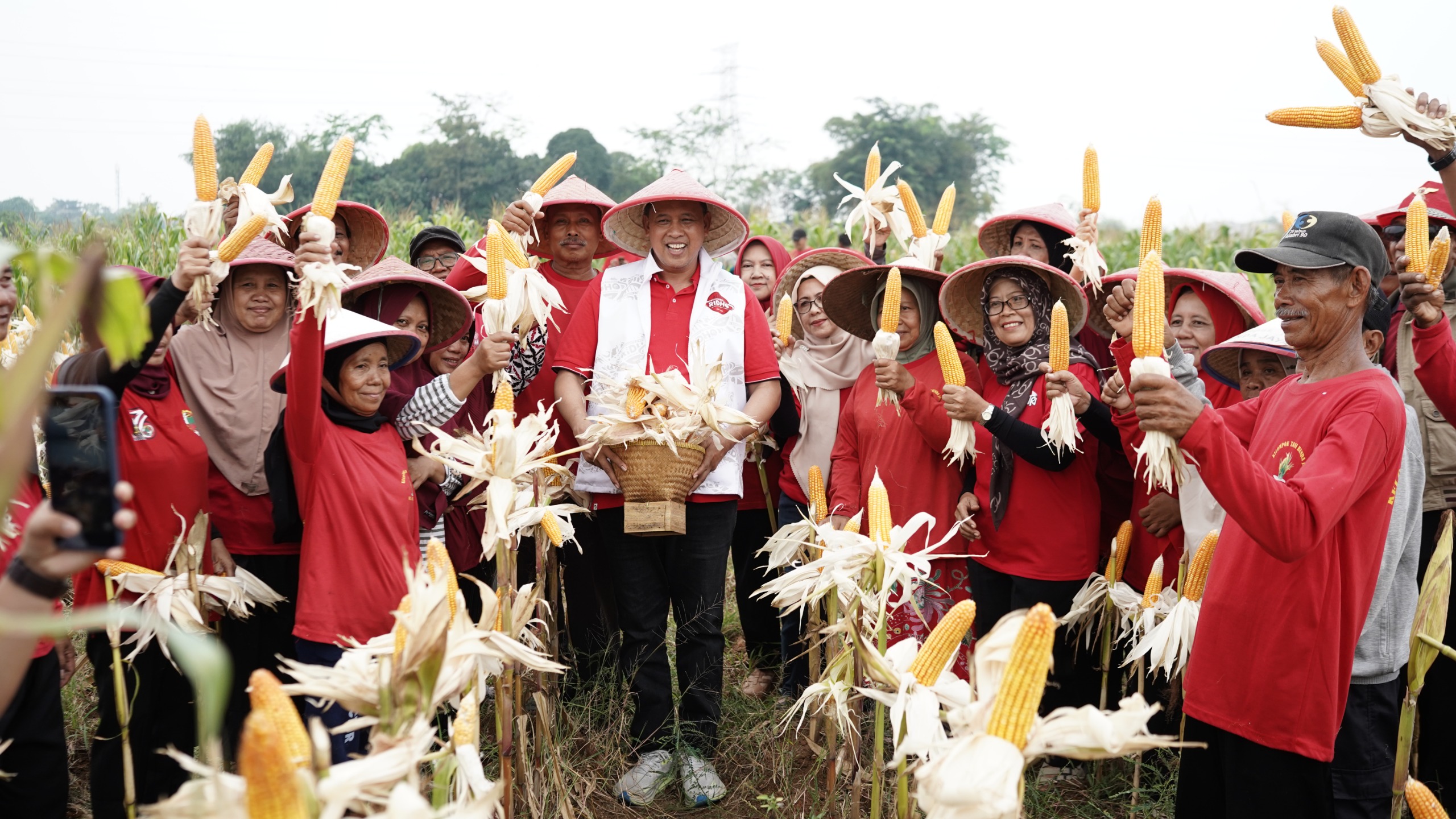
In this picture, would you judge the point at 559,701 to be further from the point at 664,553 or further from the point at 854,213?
the point at 854,213

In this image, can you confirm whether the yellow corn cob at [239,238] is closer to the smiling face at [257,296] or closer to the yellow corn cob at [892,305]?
the smiling face at [257,296]

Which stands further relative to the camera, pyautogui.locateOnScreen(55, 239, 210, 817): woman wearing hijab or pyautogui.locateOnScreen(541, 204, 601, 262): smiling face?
pyautogui.locateOnScreen(541, 204, 601, 262): smiling face

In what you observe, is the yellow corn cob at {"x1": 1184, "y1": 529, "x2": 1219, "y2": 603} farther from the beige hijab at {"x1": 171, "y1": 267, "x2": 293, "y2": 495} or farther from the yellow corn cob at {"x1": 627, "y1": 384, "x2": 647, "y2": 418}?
the beige hijab at {"x1": 171, "y1": 267, "x2": 293, "y2": 495}

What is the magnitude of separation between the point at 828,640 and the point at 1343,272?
2.04 m

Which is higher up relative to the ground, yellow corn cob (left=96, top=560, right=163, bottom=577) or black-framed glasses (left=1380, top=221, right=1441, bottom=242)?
black-framed glasses (left=1380, top=221, right=1441, bottom=242)

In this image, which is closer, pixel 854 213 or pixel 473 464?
pixel 473 464

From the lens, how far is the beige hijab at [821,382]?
5504mm

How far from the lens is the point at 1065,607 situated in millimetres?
4578

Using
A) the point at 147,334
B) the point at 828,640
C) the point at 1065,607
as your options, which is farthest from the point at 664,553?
the point at 147,334

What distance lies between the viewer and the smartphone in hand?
1507 millimetres

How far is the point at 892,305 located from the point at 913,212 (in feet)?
3.72

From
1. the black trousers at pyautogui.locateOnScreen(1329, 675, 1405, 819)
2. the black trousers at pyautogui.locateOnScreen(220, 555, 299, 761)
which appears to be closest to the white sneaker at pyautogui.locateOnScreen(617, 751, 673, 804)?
the black trousers at pyautogui.locateOnScreen(220, 555, 299, 761)

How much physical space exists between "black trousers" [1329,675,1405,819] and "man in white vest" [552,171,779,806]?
241 centimetres

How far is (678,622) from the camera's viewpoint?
4832 mm
